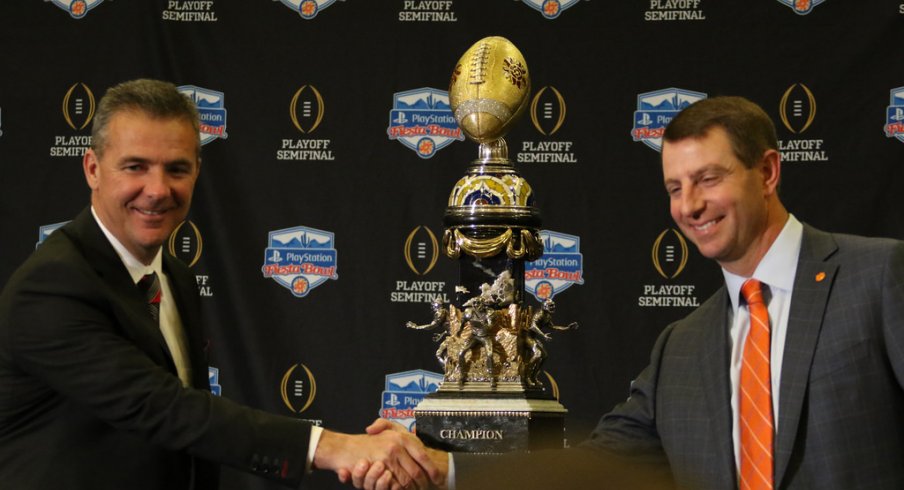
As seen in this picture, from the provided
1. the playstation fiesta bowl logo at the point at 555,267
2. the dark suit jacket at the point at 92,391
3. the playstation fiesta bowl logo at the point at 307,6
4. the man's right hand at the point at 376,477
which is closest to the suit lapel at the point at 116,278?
the dark suit jacket at the point at 92,391

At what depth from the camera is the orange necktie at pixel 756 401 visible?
98.4 inches

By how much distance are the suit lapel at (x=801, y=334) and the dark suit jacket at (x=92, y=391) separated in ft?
3.91

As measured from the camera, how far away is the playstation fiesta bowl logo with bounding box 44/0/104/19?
226 inches

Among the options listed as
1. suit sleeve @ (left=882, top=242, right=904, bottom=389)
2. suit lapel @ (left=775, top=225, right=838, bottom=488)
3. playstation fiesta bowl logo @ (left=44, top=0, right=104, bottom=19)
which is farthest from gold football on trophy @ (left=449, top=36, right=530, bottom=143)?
playstation fiesta bowl logo @ (left=44, top=0, right=104, bottom=19)

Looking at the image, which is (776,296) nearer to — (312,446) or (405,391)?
(312,446)

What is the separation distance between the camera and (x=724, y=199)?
260cm

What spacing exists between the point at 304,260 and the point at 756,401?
132 inches

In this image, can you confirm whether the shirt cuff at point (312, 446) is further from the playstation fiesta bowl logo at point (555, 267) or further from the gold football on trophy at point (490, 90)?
the playstation fiesta bowl logo at point (555, 267)

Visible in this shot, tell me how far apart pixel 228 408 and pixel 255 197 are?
2926mm

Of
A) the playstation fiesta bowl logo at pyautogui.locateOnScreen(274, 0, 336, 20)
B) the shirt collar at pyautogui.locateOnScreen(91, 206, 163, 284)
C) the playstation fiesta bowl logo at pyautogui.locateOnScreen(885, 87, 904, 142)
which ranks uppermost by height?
the playstation fiesta bowl logo at pyautogui.locateOnScreen(274, 0, 336, 20)

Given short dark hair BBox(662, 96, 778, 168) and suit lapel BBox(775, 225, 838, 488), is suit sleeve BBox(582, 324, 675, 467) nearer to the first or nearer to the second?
suit lapel BBox(775, 225, 838, 488)

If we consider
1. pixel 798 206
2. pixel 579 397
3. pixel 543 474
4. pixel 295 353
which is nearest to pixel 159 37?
pixel 295 353

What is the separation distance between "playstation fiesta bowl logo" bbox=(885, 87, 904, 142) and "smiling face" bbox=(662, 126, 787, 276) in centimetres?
292

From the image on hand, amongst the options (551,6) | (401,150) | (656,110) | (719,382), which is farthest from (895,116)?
(719,382)
